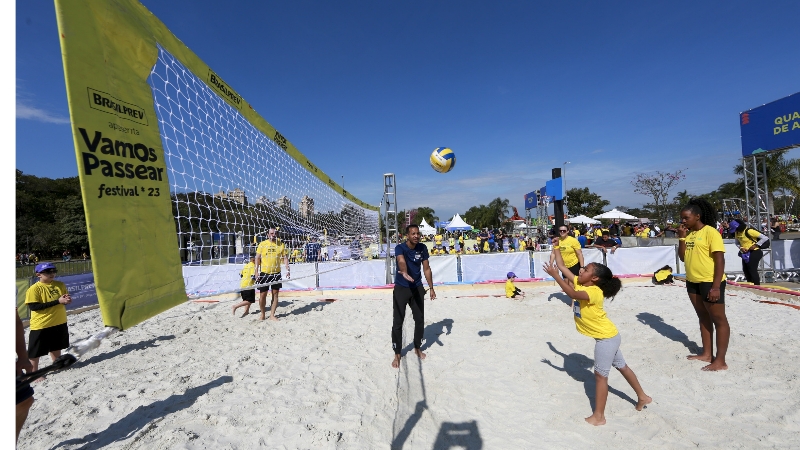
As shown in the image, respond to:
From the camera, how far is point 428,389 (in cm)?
338

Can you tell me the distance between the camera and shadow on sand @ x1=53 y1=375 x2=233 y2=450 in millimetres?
2643

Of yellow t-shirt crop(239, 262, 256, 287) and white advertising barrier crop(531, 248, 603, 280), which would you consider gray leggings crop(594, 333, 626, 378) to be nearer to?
yellow t-shirt crop(239, 262, 256, 287)

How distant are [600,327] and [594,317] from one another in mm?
82

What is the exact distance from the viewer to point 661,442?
243 centimetres

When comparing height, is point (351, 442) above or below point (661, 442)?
above

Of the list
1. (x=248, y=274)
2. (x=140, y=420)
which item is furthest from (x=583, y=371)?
(x=248, y=274)

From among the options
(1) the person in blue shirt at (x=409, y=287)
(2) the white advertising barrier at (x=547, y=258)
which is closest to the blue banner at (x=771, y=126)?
(2) the white advertising barrier at (x=547, y=258)

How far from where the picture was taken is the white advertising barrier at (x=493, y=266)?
30.9 feet

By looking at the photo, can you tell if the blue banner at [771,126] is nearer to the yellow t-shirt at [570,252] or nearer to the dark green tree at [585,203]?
the yellow t-shirt at [570,252]

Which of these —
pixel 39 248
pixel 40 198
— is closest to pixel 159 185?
pixel 39 248

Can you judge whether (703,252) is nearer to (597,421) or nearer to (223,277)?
(597,421)

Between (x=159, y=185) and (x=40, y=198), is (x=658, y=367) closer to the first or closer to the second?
(x=159, y=185)

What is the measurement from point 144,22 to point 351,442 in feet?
9.80

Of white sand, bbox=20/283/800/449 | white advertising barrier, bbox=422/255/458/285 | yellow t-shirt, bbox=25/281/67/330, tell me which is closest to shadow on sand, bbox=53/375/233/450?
white sand, bbox=20/283/800/449
